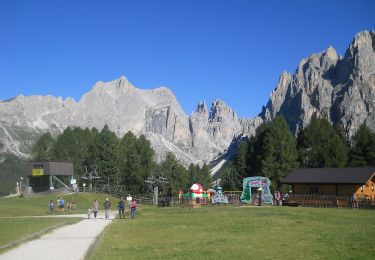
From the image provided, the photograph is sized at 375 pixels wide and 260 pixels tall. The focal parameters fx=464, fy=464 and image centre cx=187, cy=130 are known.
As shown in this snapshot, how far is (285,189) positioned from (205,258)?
7329 centimetres

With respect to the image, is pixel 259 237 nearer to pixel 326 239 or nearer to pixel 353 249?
pixel 326 239

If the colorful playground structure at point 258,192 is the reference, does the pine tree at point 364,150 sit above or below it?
above

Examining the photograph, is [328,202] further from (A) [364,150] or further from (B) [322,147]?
(A) [364,150]

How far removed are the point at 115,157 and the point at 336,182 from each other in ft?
161

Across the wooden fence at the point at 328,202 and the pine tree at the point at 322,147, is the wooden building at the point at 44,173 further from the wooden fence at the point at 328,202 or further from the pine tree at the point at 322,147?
the pine tree at the point at 322,147

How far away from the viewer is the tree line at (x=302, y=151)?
84375 millimetres

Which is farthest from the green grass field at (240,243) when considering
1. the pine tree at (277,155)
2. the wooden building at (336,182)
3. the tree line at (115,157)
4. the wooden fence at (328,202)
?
the tree line at (115,157)

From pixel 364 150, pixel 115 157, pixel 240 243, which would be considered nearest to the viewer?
pixel 240 243

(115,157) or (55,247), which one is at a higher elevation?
(115,157)

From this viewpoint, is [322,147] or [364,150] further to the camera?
[322,147]

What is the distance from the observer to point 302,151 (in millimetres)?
94188

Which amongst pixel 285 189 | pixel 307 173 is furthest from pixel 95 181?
pixel 307 173

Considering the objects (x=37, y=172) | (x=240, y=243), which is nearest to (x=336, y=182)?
(x=240, y=243)

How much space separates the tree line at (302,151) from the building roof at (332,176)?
14.7m
